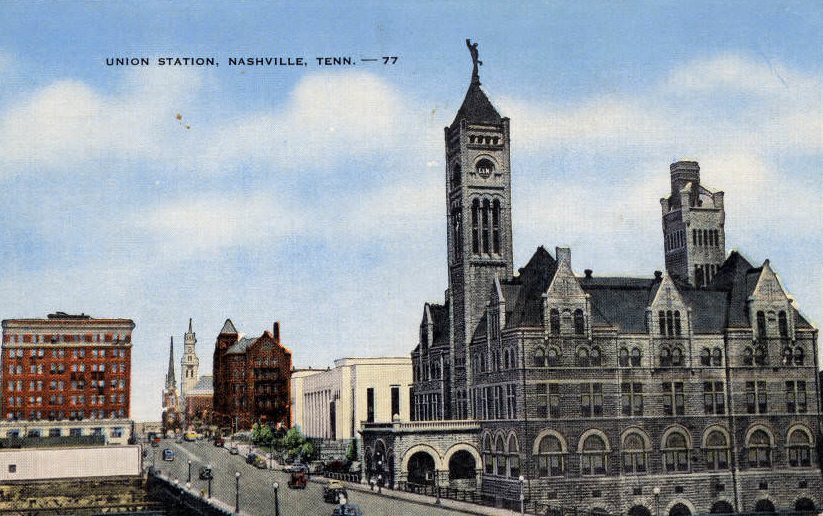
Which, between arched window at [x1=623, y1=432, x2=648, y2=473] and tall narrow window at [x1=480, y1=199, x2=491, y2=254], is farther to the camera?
tall narrow window at [x1=480, y1=199, x2=491, y2=254]

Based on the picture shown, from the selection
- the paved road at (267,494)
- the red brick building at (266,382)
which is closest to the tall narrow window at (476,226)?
the paved road at (267,494)

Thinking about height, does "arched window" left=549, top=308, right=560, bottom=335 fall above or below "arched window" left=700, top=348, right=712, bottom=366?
above

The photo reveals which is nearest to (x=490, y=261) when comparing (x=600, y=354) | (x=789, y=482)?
(x=600, y=354)

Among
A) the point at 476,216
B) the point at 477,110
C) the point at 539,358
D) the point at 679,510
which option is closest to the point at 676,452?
the point at 679,510

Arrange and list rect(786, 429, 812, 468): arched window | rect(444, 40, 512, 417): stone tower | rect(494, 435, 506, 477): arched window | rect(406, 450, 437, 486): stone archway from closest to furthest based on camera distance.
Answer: rect(494, 435, 506, 477): arched window, rect(786, 429, 812, 468): arched window, rect(406, 450, 437, 486): stone archway, rect(444, 40, 512, 417): stone tower

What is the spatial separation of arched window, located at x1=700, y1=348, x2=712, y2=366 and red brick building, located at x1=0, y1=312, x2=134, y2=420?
9377cm

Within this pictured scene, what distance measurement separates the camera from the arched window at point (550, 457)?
278ft

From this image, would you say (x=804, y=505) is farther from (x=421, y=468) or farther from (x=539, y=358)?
(x=421, y=468)

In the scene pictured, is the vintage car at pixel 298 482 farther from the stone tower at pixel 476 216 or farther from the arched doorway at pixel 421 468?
the stone tower at pixel 476 216

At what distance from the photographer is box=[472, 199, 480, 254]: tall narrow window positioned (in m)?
96.8

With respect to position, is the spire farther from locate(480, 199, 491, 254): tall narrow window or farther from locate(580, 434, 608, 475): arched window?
locate(580, 434, 608, 475): arched window

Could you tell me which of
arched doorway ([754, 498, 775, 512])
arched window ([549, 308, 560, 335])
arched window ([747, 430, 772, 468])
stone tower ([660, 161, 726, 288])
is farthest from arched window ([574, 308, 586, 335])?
arched doorway ([754, 498, 775, 512])

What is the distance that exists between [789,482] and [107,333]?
101352mm

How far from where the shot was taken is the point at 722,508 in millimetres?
88875
